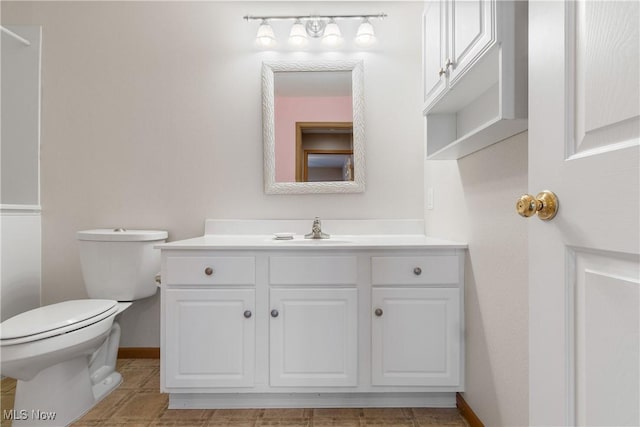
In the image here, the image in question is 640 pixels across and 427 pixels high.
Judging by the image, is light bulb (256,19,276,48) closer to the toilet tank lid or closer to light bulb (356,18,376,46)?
light bulb (356,18,376,46)

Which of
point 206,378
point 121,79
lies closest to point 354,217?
point 206,378

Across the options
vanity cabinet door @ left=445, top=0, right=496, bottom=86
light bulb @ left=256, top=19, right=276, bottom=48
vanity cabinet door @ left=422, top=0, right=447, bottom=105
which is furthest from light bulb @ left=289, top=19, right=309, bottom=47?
vanity cabinet door @ left=445, top=0, right=496, bottom=86

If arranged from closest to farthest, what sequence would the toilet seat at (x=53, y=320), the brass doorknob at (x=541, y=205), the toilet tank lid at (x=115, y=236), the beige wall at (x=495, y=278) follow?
1. the brass doorknob at (x=541, y=205)
2. the beige wall at (x=495, y=278)
3. the toilet seat at (x=53, y=320)
4. the toilet tank lid at (x=115, y=236)

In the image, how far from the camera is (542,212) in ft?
2.11

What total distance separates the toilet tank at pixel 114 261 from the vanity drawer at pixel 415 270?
127cm

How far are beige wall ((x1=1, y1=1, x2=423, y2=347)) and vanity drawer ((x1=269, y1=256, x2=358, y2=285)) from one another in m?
0.63

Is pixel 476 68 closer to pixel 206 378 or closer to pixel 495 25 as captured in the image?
pixel 495 25

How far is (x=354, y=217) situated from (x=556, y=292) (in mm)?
1542

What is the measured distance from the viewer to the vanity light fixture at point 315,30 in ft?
6.73

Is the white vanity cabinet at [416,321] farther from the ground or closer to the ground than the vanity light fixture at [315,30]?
closer to the ground

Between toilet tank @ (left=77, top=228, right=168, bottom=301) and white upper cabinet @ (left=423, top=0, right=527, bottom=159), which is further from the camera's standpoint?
toilet tank @ (left=77, top=228, right=168, bottom=301)

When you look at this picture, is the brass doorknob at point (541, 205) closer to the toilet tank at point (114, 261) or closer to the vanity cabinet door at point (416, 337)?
the vanity cabinet door at point (416, 337)

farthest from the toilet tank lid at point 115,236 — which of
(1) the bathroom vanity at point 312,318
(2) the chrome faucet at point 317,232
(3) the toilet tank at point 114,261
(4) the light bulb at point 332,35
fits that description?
(4) the light bulb at point 332,35

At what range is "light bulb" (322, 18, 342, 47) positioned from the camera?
2.05 m
